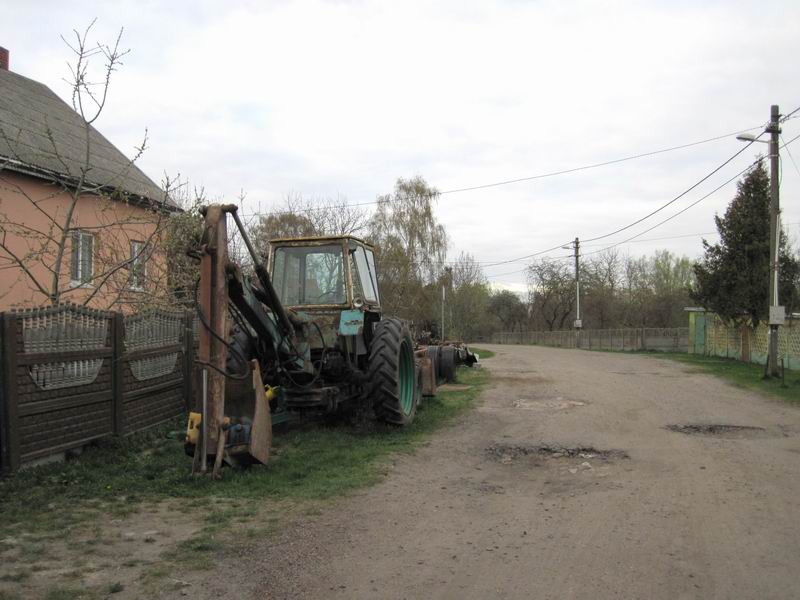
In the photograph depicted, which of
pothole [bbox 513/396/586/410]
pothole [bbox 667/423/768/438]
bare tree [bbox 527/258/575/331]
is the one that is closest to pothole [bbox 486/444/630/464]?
pothole [bbox 667/423/768/438]

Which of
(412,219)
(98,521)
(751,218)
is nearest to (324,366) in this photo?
(98,521)

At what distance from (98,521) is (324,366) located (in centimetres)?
397

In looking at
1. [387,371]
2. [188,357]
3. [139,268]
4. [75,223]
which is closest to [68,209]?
[75,223]

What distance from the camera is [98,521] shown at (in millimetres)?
5242

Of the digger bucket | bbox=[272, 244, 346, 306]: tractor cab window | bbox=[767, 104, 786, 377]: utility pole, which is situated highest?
bbox=[767, 104, 786, 377]: utility pole

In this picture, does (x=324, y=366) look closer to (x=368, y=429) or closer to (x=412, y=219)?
(x=368, y=429)

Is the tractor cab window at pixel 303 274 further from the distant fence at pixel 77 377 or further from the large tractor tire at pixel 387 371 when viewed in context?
the distant fence at pixel 77 377

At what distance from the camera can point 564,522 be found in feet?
17.9

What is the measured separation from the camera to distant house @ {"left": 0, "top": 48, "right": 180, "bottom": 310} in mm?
10156

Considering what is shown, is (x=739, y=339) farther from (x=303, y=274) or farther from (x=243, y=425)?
(x=243, y=425)

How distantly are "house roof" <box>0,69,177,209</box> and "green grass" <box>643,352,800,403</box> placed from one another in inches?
538

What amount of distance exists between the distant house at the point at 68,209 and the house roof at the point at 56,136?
3 centimetres

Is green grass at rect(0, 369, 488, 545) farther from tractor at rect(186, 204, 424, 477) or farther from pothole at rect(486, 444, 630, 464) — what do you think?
pothole at rect(486, 444, 630, 464)

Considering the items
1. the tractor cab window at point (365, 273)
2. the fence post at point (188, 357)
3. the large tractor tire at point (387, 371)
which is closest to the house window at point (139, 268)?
the fence post at point (188, 357)
